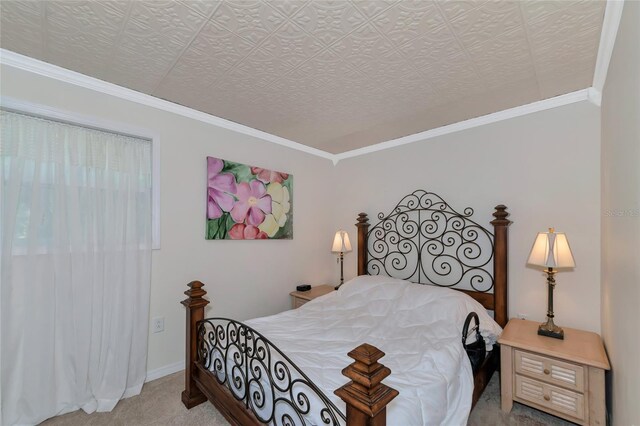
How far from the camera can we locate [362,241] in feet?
11.6

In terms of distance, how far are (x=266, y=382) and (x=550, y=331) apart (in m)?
2.06

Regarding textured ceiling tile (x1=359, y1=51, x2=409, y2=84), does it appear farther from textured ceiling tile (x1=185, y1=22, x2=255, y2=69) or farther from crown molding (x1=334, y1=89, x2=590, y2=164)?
crown molding (x1=334, y1=89, x2=590, y2=164)

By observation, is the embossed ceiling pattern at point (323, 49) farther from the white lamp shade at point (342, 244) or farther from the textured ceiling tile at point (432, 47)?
the white lamp shade at point (342, 244)

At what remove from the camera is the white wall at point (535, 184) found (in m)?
2.21

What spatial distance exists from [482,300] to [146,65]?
134 inches

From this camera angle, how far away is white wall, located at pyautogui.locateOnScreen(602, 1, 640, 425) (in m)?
1.12

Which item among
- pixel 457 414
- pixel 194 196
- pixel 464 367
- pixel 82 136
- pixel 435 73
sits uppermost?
pixel 435 73

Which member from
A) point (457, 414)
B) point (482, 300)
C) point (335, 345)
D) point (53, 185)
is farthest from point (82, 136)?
point (482, 300)

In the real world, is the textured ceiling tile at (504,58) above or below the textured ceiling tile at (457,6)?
below

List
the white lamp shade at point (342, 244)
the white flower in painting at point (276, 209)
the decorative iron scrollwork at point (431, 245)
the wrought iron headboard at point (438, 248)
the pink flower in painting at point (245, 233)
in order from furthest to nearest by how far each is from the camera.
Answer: the white lamp shade at point (342, 244) → the white flower in painting at point (276, 209) → the pink flower in painting at point (245, 233) → the decorative iron scrollwork at point (431, 245) → the wrought iron headboard at point (438, 248)

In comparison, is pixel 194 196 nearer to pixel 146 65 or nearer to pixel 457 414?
pixel 146 65

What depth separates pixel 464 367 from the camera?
1.81 metres

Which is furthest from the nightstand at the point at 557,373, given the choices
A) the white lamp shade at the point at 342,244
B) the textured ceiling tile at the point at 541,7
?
the textured ceiling tile at the point at 541,7

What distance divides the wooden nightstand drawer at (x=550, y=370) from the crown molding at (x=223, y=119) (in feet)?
6.58
